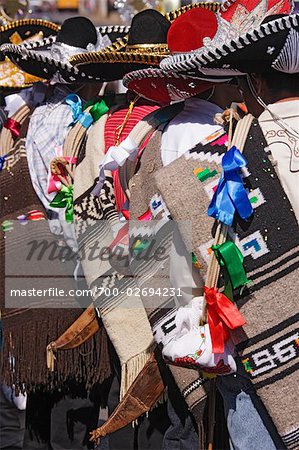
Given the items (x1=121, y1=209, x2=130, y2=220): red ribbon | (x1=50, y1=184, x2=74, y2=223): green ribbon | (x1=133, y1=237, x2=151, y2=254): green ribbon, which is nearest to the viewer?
(x1=133, y1=237, x2=151, y2=254): green ribbon

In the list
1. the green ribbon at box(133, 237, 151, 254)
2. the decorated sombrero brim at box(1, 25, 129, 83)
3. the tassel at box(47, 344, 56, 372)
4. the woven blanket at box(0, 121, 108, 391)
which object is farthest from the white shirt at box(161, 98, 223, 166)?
the tassel at box(47, 344, 56, 372)

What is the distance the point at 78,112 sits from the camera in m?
3.23

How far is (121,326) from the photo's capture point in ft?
9.28

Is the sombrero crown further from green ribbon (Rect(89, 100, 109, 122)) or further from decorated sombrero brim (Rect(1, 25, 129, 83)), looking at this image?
decorated sombrero brim (Rect(1, 25, 129, 83))

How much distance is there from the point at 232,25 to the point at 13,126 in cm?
156

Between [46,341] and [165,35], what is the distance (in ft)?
4.17

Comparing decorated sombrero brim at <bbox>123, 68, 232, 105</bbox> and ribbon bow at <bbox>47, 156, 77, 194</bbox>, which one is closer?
decorated sombrero brim at <bbox>123, 68, 232, 105</bbox>

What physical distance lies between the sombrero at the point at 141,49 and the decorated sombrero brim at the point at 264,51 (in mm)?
684

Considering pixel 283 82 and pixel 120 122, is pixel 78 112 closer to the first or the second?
pixel 120 122

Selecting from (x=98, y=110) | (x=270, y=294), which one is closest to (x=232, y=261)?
(x=270, y=294)

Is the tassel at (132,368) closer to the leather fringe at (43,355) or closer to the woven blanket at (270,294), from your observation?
the leather fringe at (43,355)

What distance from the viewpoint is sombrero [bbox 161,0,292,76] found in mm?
2205

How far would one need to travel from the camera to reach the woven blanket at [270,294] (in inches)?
80.7

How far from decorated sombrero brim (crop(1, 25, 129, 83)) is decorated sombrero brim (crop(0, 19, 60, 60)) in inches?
17.4
